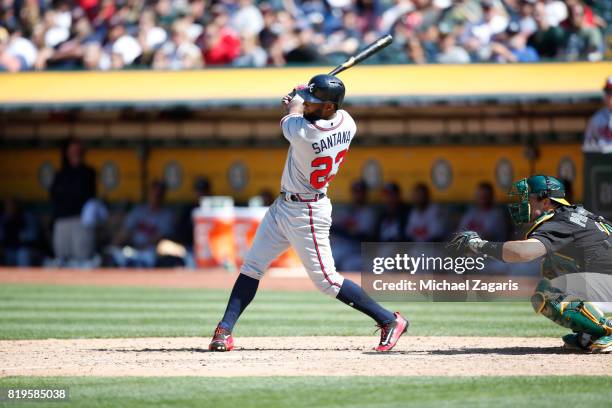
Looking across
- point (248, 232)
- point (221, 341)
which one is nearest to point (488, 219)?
point (248, 232)

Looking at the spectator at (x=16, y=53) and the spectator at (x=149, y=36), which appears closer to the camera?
the spectator at (x=149, y=36)

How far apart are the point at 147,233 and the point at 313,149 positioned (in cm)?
964

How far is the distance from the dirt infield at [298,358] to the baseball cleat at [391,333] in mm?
70

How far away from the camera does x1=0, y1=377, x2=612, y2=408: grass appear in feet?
17.6

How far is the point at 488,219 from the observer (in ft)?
48.5

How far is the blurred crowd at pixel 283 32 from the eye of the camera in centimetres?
1502

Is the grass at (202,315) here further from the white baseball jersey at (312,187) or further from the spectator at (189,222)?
the spectator at (189,222)

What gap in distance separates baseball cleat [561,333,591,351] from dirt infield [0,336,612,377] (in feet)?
0.27

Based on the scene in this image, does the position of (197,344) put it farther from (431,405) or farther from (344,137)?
(431,405)

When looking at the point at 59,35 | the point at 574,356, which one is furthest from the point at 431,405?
the point at 59,35

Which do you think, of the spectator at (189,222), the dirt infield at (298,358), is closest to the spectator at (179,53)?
the spectator at (189,222)

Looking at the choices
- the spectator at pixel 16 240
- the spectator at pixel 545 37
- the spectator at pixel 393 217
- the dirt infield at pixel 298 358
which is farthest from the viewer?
the spectator at pixel 16 240

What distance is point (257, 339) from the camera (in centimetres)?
827

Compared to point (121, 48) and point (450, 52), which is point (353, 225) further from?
point (121, 48)
